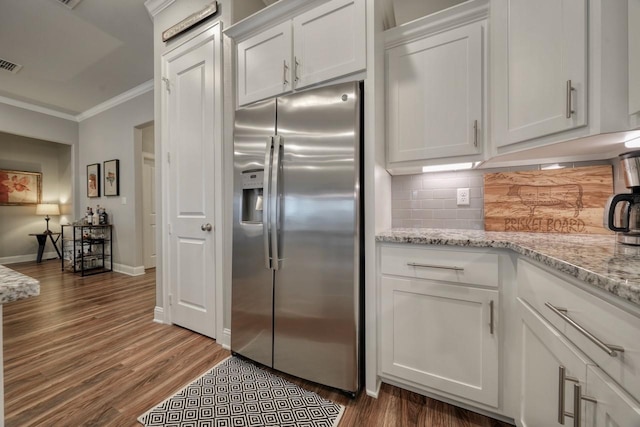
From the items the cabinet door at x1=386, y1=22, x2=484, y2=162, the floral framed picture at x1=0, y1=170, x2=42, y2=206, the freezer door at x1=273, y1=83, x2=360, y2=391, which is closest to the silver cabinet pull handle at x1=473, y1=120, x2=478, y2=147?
the cabinet door at x1=386, y1=22, x2=484, y2=162

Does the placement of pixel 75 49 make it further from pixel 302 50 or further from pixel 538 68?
pixel 538 68

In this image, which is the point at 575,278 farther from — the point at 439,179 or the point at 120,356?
the point at 120,356

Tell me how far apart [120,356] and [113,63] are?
3.48 metres

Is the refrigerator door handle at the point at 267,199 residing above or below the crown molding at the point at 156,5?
below

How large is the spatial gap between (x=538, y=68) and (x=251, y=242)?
5.77 ft

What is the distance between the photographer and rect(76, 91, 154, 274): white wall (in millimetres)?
3949

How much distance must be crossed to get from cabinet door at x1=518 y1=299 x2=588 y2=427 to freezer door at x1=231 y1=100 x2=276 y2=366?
1.28m

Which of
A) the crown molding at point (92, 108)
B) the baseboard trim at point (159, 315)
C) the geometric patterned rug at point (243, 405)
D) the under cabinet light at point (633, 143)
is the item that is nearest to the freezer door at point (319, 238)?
the geometric patterned rug at point (243, 405)

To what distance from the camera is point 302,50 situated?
161 cm

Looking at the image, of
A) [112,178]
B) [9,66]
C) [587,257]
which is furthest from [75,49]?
[587,257]

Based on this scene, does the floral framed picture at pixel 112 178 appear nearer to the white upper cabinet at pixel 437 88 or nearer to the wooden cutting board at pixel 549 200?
the white upper cabinet at pixel 437 88

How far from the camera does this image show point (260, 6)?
2.18m

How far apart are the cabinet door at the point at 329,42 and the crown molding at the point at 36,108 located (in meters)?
5.47

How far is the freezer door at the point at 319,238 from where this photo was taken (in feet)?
4.53
